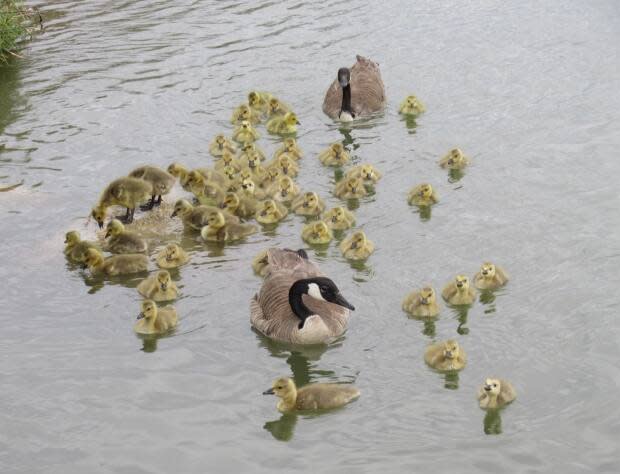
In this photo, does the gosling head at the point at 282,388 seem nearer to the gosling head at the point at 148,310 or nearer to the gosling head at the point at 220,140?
the gosling head at the point at 148,310

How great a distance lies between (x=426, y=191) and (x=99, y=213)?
128 inches

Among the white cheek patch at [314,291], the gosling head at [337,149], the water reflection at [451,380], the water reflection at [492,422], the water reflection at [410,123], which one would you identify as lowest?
the water reflection at [492,422]

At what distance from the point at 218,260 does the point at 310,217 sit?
126cm

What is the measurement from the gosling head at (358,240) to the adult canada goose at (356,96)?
370 cm

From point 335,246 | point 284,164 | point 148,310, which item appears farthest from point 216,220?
point 148,310

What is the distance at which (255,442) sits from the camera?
8.56 meters

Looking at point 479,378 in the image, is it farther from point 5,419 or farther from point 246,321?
point 5,419

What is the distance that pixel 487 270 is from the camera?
405 inches

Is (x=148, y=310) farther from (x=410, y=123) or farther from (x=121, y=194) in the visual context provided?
(x=410, y=123)

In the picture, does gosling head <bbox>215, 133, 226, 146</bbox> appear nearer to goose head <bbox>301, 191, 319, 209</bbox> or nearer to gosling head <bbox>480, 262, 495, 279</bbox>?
goose head <bbox>301, 191, 319, 209</bbox>

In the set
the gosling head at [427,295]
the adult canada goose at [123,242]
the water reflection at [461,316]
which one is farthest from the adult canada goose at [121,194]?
the water reflection at [461,316]

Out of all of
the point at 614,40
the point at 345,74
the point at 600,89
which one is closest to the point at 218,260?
the point at 345,74

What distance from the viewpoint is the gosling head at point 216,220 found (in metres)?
11.5

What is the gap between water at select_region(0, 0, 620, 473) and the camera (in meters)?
8.58
